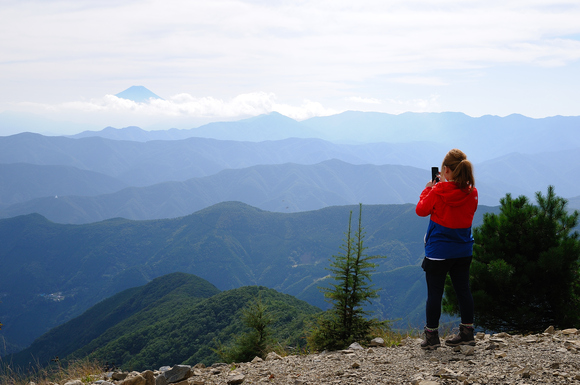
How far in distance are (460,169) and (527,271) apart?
482 centimetres

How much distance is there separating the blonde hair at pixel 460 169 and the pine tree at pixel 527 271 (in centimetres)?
403

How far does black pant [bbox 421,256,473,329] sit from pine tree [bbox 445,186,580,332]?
10.8ft

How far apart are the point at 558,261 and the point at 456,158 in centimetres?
472

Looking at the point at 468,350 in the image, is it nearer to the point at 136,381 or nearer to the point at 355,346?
the point at 355,346

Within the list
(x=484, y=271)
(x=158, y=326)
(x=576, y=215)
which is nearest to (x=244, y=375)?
(x=484, y=271)

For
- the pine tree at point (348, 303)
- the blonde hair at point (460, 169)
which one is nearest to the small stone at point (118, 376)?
the pine tree at point (348, 303)

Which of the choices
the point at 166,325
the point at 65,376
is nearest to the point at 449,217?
the point at 65,376

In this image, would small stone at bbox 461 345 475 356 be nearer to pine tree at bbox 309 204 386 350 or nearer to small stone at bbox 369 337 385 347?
small stone at bbox 369 337 385 347

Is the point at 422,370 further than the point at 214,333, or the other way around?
the point at 214,333

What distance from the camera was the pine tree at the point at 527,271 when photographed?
7.91 meters

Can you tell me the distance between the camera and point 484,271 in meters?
8.02

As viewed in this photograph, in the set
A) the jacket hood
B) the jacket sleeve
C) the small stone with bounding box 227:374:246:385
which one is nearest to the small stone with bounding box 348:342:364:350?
the small stone with bounding box 227:374:246:385

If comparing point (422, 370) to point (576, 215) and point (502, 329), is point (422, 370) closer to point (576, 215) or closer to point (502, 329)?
point (502, 329)

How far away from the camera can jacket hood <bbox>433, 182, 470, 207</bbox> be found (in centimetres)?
462
